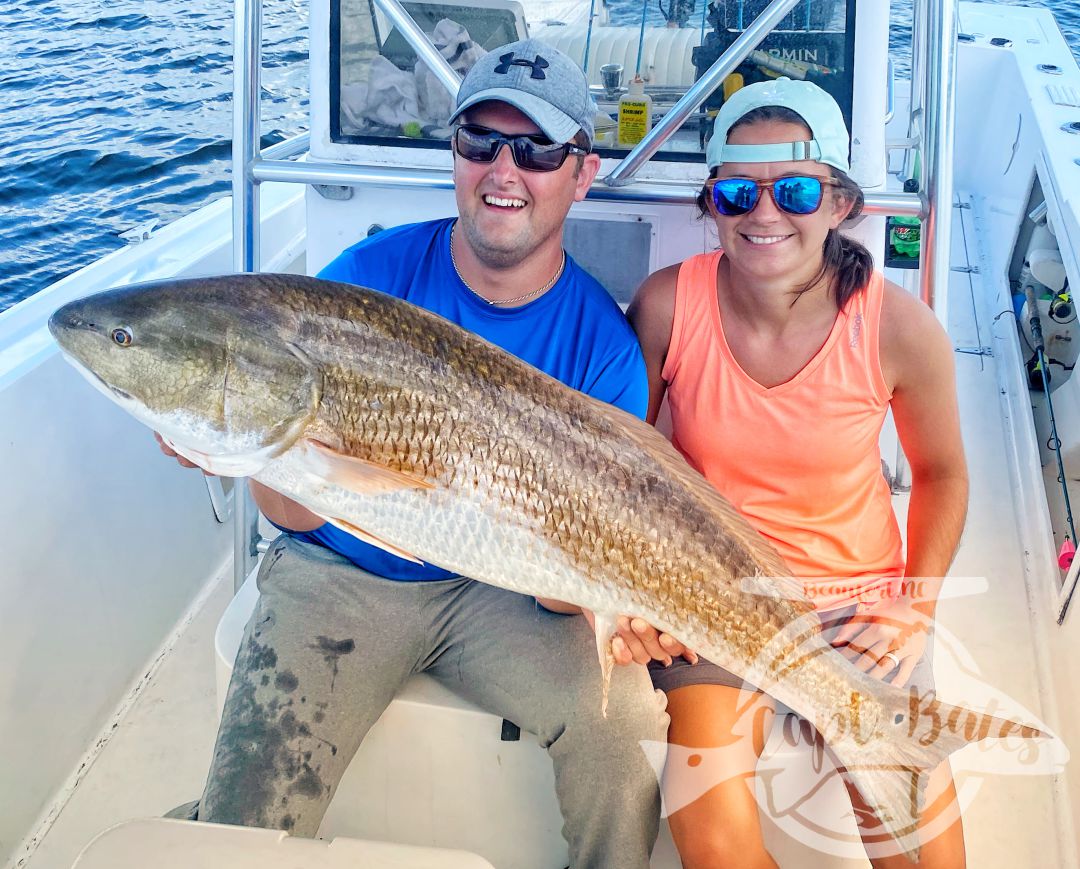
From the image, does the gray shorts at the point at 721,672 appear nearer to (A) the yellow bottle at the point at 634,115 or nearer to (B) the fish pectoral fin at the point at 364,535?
(B) the fish pectoral fin at the point at 364,535

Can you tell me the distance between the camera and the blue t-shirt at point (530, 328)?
2.34 meters

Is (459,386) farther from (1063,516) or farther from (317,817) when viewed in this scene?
(1063,516)

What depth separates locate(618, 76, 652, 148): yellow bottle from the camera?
2875mm

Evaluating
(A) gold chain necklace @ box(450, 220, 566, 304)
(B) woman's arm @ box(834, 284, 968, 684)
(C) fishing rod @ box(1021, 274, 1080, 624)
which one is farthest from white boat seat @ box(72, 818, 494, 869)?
(C) fishing rod @ box(1021, 274, 1080, 624)

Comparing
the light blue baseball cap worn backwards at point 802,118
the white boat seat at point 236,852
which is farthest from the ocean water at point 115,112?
the white boat seat at point 236,852

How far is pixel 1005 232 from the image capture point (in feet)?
18.2

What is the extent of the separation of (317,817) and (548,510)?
2.70 feet

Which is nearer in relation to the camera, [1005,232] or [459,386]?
[459,386]

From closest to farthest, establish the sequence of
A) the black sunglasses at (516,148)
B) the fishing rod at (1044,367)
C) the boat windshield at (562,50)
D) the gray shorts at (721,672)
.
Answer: the gray shorts at (721,672) → the black sunglasses at (516,148) → the boat windshield at (562,50) → the fishing rod at (1044,367)

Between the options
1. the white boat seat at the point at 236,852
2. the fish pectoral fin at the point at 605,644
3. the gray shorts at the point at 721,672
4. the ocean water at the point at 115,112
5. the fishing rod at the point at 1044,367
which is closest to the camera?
the white boat seat at the point at 236,852

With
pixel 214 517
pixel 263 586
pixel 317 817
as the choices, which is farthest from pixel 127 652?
pixel 317 817

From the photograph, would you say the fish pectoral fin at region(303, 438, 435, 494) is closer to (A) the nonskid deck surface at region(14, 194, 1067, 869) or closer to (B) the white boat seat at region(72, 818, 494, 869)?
(B) the white boat seat at region(72, 818, 494, 869)

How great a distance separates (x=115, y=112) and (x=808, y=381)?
34.3ft

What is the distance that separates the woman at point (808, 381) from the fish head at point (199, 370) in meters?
0.99
